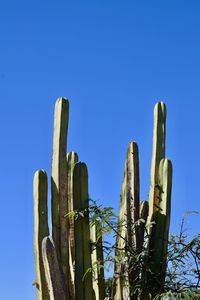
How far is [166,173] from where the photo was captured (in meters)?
6.62

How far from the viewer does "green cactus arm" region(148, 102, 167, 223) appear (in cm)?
674

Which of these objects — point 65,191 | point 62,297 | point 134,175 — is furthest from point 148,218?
point 62,297

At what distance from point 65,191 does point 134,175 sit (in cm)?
Result: 72

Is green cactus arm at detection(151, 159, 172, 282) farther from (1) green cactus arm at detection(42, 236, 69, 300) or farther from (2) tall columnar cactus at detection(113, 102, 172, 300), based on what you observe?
(1) green cactus arm at detection(42, 236, 69, 300)

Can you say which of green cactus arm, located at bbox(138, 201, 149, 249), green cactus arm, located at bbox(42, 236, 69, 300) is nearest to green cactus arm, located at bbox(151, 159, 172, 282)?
green cactus arm, located at bbox(138, 201, 149, 249)

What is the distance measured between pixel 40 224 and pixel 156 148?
1.45 m

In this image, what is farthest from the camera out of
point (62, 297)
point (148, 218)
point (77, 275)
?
point (148, 218)

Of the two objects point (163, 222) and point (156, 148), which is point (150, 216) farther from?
point (156, 148)

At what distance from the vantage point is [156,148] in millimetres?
6840

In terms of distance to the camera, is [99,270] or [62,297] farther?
[99,270]

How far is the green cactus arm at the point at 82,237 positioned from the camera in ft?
20.7

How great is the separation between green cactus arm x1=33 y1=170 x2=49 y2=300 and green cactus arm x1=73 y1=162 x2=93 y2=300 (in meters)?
0.32

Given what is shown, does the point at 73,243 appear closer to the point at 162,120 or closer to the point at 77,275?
the point at 77,275

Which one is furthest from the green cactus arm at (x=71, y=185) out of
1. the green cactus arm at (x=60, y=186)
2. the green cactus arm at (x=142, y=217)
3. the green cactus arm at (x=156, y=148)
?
the green cactus arm at (x=156, y=148)
